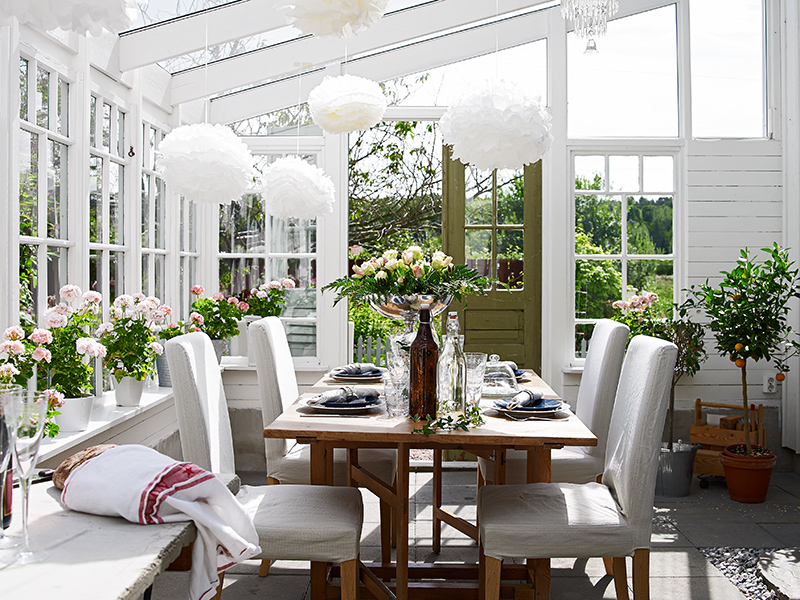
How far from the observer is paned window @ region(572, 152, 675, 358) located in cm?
512

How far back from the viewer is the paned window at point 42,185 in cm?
285

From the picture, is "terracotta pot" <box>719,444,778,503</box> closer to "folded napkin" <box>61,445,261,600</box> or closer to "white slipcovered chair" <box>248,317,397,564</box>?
"white slipcovered chair" <box>248,317,397,564</box>

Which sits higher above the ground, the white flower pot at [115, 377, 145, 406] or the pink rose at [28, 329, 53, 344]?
the pink rose at [28, 329, 53, 344]

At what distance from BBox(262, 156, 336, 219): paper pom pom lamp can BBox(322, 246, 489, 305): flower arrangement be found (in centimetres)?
105

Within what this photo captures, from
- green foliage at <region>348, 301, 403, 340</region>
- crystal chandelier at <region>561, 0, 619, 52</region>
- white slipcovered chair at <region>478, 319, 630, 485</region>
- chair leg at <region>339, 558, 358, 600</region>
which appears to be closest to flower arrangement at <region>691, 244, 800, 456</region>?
white slipcovered chair at <region>478, 319, 630, 485</region>

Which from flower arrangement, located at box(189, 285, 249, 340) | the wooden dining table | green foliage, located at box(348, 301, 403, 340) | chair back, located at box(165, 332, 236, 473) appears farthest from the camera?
green foliage, located at box(348, 301, 403, 340)

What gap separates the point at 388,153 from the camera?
8.96 meters

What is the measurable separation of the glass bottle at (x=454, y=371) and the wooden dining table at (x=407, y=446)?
11cm

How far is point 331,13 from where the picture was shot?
7.63ft

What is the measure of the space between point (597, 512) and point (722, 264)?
318 cm

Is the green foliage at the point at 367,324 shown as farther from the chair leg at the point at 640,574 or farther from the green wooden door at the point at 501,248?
the chair leg at the point at 640,574

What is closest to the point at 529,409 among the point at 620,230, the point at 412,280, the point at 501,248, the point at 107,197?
the point at 412,280

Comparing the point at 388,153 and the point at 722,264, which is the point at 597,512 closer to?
the point at 722,264

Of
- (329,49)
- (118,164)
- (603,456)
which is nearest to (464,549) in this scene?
(603,456)
